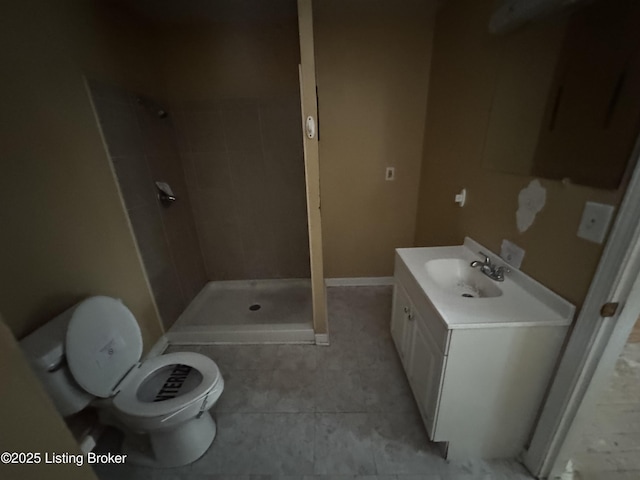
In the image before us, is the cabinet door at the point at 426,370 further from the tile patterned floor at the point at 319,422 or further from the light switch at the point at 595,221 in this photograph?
the light switch at the point at 595,221

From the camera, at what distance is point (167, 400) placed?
1.11m

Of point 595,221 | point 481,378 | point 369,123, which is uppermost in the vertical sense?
point 369,123

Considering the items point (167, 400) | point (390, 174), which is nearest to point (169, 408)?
point (167, 400)

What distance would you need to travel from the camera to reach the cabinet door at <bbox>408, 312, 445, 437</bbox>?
1062mm

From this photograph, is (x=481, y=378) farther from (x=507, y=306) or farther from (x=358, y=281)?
(x=358, y=281)

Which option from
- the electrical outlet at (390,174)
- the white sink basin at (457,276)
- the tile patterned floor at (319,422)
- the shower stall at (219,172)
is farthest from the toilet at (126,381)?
the electrical outlet at (390,174)

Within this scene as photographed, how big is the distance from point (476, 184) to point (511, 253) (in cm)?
44

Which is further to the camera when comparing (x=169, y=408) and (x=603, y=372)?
(x=169, y=408)

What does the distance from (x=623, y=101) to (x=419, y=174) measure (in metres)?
1.49

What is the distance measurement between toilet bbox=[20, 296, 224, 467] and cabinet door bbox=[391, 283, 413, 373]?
1014 mm

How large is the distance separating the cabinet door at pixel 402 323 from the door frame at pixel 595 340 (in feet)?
1.94

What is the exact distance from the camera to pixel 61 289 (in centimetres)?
116

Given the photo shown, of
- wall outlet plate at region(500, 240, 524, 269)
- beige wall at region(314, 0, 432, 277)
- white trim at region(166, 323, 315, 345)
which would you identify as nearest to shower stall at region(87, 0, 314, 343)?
white trim at region(166, 323, 315, 345)

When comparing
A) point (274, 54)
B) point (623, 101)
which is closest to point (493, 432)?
point (623, 101)
